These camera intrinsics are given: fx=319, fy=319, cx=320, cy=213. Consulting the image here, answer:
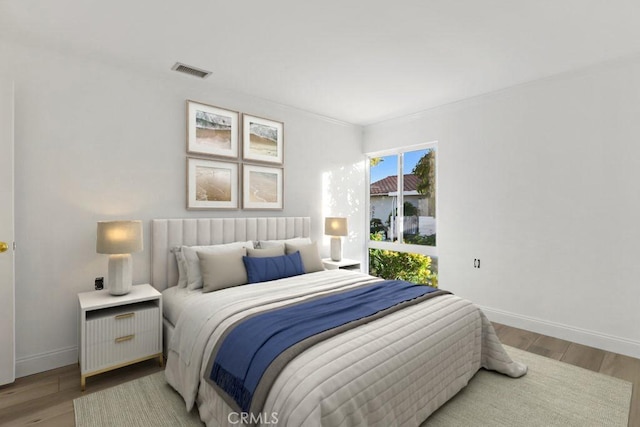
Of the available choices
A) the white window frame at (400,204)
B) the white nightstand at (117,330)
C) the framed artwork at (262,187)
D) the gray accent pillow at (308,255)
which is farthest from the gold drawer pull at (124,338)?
the white window frame at (400,204)

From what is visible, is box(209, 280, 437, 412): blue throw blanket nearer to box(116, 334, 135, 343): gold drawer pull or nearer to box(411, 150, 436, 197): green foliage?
box(116, 334, 135, 343): gold drawer pull

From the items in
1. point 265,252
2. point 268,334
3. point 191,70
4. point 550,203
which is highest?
point 191,70

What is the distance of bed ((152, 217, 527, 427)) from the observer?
1.48m

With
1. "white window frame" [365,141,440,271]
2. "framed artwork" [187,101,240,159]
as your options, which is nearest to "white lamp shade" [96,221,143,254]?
"framed artwork" [187,101,240,159]

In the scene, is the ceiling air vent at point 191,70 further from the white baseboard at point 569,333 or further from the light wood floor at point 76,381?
the white baseboard at point 569,333

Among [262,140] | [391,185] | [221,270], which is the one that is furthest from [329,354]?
[391,185]

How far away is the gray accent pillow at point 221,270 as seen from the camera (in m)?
2.78

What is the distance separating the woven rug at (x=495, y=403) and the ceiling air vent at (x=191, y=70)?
8.83 ft

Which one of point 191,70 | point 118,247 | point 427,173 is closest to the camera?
point 118,247

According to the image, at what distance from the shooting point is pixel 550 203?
334 centimetres

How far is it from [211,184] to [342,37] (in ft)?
6.56

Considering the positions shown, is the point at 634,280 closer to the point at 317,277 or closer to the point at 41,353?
the point at 317,277

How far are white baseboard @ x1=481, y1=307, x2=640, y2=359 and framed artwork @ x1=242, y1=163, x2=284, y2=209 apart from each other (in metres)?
2.91

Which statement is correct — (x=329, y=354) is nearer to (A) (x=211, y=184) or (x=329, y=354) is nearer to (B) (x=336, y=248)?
(A) (x=211, y=184)
